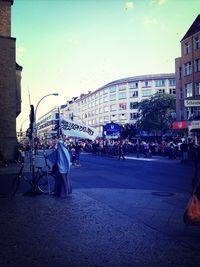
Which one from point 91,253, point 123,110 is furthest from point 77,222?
point 123,110

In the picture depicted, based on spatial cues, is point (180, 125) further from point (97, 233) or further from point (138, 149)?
point (97, 233)

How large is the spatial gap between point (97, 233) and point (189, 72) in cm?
4667

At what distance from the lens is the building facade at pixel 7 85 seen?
26.5 metres

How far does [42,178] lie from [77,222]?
4644mm

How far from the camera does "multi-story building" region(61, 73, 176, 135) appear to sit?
333 feet

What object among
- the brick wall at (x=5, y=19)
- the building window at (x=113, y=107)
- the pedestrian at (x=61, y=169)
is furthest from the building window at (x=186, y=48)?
the building window at (x=113, y=107)

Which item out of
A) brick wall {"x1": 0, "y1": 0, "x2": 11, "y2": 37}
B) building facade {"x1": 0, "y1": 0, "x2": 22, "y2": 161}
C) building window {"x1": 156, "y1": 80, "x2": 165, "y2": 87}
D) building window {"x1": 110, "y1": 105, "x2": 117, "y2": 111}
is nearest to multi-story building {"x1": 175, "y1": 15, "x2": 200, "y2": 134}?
building facade {"x1": 0, "y1": 0, "x2": 22, "y2": 161}

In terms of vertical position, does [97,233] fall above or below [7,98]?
below

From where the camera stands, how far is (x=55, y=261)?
450 cm

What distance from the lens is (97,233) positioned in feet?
19.4

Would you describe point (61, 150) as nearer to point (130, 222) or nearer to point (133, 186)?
point (133, 186)

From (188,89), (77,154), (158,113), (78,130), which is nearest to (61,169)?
(78,130)

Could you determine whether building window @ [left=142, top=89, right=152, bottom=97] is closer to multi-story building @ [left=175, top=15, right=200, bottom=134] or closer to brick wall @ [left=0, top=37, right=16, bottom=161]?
multi-story building @ [left=175, top=15, right=200, bottom=134]

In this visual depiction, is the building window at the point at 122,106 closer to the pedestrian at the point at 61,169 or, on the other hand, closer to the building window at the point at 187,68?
the building window at the point at 187,68
